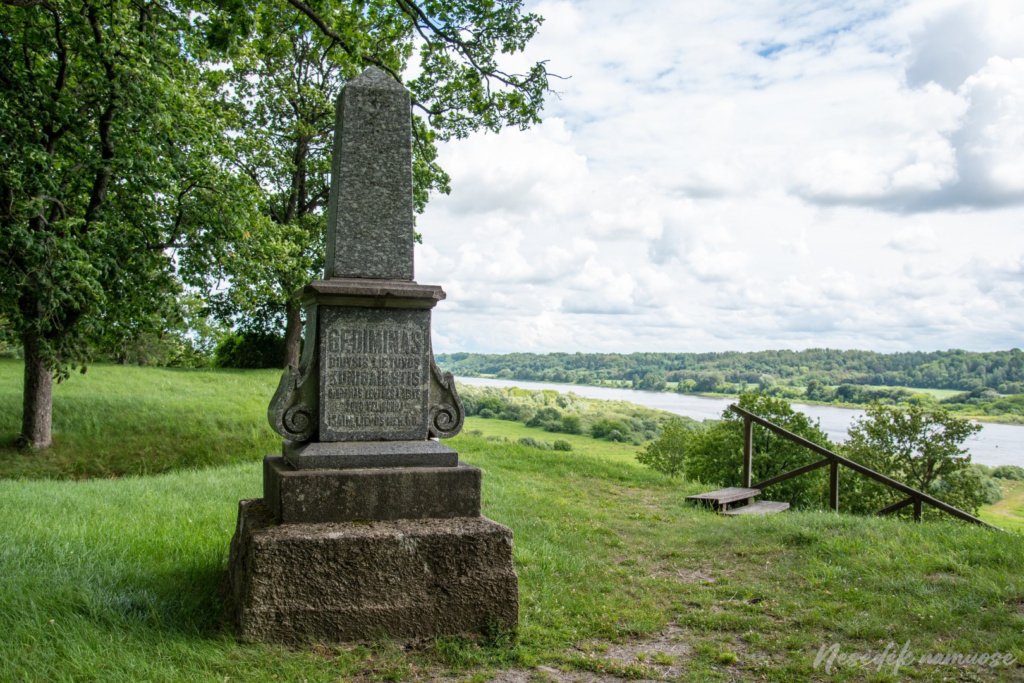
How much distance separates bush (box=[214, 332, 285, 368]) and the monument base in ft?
70.7

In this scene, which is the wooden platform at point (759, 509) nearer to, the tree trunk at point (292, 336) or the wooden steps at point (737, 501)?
the wooden steps at point (737, 501)

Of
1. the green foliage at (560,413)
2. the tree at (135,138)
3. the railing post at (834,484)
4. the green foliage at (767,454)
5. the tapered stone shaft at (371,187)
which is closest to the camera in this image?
the tapered stone shaft at (371,187)

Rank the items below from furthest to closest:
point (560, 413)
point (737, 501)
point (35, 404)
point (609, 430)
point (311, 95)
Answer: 1. point (609, 430)
2. point (560, 413)
3. point (311, 95)
4. point (35, 404)
5. point (737, 501)

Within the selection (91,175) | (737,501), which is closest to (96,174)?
(91,175)

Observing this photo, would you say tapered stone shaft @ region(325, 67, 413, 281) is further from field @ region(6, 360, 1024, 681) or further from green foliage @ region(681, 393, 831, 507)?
green foliage @ region(681, 393, 831, 507)

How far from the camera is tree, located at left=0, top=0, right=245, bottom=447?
9867 millimetres

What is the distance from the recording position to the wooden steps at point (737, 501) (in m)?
10.3

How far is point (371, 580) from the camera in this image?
14.8 feet

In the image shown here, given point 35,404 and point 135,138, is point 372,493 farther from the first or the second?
point 35,404

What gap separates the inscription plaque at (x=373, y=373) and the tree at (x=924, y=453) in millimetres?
21807

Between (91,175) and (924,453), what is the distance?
81.5 ft

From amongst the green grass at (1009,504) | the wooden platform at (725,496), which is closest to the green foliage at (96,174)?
the wooden platform at (725,496)

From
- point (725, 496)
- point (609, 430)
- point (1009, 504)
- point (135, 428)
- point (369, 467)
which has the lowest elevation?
point (1009, 504)

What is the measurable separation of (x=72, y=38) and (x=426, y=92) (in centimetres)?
524
